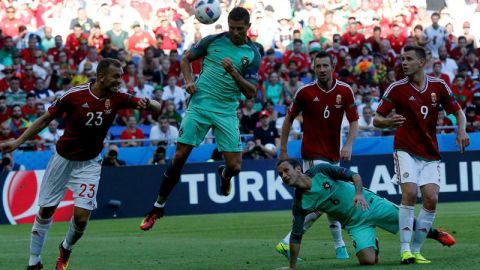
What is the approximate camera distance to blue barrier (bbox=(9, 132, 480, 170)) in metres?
24.1

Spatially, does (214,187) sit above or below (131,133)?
below

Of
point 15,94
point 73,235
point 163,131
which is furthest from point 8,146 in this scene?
point 15,94

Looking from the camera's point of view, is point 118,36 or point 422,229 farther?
point 118,36

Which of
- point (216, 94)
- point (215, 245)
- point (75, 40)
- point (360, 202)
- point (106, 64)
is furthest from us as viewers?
point (75, 40)

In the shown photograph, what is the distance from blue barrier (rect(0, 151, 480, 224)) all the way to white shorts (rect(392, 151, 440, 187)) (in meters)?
11.6

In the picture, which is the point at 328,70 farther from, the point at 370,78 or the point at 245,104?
the point at 370,78

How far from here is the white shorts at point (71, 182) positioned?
12.1m

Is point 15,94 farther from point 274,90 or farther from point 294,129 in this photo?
point 294,129

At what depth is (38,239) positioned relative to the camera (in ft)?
39.8

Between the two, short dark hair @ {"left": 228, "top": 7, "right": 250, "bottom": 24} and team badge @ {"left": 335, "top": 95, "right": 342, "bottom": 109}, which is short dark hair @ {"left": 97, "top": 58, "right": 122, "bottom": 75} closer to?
short dark hair @ {"left": 228, "top": 7, "right": 250, "bottom": 24}

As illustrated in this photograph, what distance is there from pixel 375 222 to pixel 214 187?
11.4 m

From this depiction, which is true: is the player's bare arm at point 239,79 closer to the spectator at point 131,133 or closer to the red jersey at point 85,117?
the red jersey at point 85,117

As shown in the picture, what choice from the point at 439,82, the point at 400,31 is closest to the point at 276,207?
the point at 400,31

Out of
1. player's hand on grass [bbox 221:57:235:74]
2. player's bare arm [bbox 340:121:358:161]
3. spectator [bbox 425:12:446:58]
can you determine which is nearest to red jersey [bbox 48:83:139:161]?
player's hand on grass [bbox 221:57:235:74]
